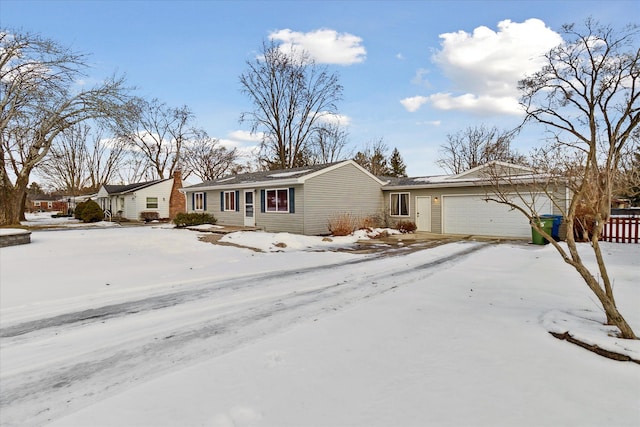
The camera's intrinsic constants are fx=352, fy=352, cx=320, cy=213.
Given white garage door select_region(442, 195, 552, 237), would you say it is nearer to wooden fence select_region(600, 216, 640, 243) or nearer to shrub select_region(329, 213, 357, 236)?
wooden fence select_region(600, 216, 640, 243)

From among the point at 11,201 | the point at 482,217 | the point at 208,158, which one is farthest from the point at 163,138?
the point at 482,217

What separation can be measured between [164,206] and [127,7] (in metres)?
23.8

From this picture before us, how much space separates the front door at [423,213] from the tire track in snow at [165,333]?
34.2 feet

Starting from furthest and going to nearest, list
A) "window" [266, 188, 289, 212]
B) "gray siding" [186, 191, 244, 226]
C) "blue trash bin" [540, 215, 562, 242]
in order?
"gray siding" [186, 191, 244, 226]
"window" [266, 188, 289, 212]
"blue trash bin" [540, 215, 562, 242]

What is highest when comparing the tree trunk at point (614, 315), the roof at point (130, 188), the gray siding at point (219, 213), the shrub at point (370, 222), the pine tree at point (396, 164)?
the pine tree at point (396, 164)

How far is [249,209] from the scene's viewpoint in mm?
19281

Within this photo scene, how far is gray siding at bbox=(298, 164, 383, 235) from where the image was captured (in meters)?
16.5

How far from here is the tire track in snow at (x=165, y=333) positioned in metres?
3.06

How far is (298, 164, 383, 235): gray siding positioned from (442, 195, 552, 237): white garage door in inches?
155

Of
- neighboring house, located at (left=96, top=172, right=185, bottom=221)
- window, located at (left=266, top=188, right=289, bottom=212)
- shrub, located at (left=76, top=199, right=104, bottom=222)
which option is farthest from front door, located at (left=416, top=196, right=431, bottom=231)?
shrub, located at (left=76, top=199, right=104, bottom=222)

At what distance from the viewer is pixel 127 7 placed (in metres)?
11.9

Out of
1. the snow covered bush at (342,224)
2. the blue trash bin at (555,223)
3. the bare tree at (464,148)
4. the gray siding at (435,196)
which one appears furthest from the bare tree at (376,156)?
the blue trash bin at (555,223)

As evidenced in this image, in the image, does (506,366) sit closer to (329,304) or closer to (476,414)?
(476,414)

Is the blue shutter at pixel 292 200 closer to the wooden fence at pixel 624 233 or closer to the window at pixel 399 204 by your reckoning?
the window at pixel 399 204
